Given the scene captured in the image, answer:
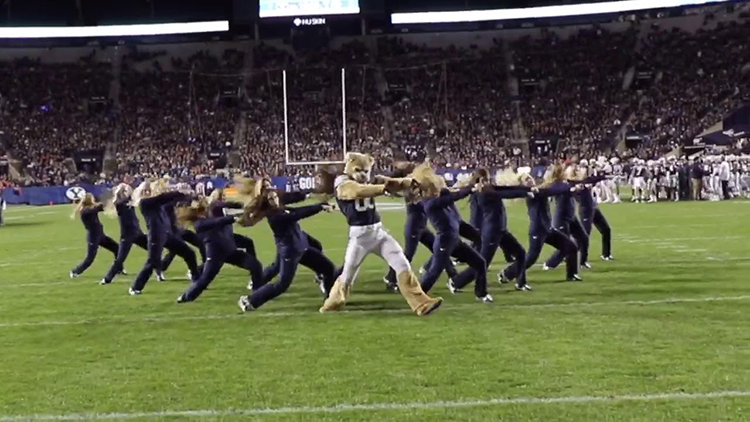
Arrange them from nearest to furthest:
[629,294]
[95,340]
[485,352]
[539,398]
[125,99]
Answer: [539,398] → [485,352] → [95,340] → [629,294] → [125,99]

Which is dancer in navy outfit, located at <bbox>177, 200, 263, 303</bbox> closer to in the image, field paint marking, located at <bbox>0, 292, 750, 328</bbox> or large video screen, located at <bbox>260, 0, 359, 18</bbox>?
field paint marking, located at <bbox>0, 292, 750, 328</bbox>

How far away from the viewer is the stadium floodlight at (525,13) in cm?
4541

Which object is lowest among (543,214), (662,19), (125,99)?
(543,214)

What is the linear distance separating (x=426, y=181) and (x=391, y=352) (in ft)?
7.32

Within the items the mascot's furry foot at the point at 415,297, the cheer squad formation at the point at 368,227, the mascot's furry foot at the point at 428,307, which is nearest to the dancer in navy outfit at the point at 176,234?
the cheer squad formation at the point at 368,227

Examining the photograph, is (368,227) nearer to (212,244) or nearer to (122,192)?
(212,244)

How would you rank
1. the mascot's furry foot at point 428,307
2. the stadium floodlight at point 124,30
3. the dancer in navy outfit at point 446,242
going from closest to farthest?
the mascot's furry foot at point 428,307, the dancer in navy outfit at point 446,242, the stadium floodlight at point 124,30

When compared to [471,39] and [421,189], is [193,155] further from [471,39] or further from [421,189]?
[421,189]

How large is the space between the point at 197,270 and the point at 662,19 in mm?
42972

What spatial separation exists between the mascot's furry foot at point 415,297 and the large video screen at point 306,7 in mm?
35015

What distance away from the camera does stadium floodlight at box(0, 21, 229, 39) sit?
4772 cm

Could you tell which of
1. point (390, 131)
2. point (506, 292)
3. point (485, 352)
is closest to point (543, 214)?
point (506, 292)

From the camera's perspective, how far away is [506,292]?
11094 millimetres

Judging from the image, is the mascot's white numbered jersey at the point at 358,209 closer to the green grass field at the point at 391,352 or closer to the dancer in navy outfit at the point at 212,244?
the green grass field at the point at 391,352
